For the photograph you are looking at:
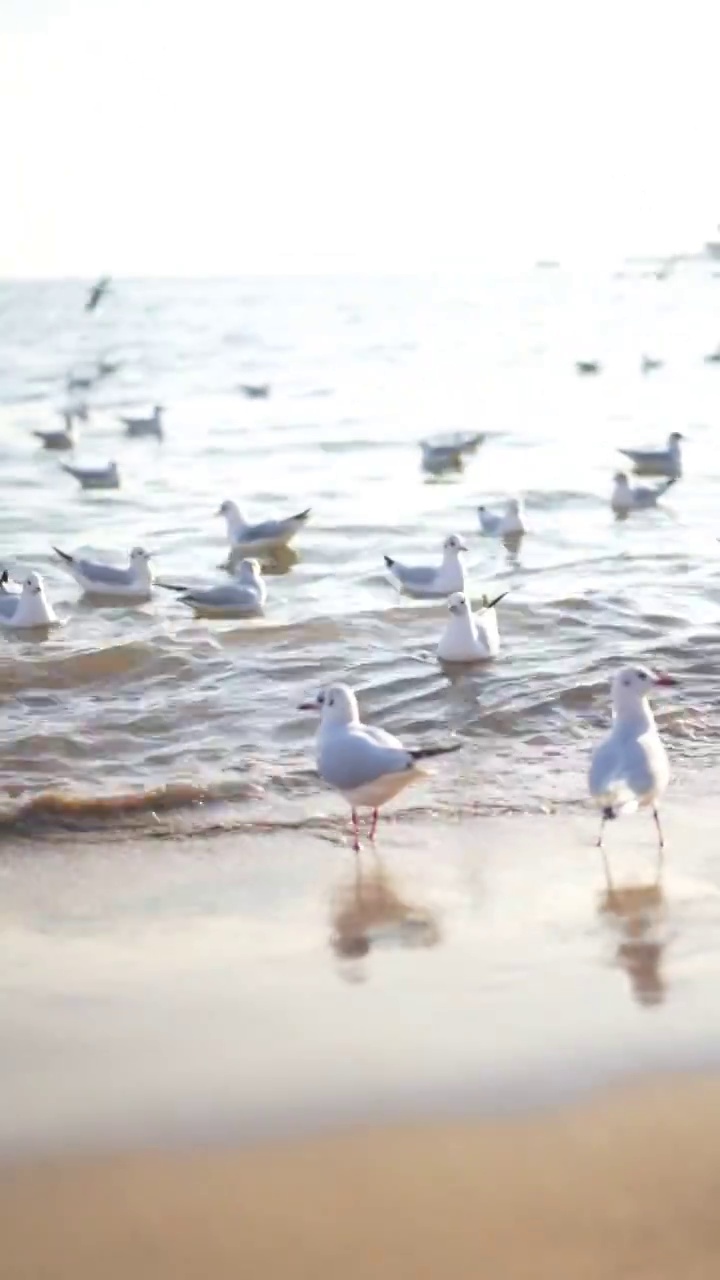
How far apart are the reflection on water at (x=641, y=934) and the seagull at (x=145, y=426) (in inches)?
816

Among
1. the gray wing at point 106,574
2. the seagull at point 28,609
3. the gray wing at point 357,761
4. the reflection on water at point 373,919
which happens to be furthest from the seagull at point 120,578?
the reflection on water at point 373,919

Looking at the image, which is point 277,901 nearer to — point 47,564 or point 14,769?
point 14,769

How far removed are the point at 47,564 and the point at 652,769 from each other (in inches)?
354

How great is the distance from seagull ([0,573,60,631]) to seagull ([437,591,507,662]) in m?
3.07

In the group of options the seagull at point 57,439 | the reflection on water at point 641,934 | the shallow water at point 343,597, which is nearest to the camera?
the reflection on water at point 641,934

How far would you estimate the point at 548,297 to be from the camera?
9894 cm

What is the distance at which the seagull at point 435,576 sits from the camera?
487 inches

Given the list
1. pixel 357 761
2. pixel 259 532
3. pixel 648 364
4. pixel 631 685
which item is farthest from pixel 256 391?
pixel 357 761

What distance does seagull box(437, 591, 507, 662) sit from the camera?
9.82 m

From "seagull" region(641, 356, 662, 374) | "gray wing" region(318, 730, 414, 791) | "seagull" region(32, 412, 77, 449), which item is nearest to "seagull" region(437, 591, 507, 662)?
"gray wing" region(318, 730, 414, 791)

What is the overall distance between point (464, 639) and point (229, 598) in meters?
2.62

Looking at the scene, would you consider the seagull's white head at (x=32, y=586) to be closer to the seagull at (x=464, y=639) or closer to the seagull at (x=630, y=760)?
the seagull at (x=464, y=639)

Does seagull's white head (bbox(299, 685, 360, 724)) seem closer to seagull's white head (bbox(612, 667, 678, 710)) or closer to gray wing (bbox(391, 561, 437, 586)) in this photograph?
seagull's white head (bbox(612, 667, 678, 710))

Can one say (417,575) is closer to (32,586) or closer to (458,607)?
(458,607)
